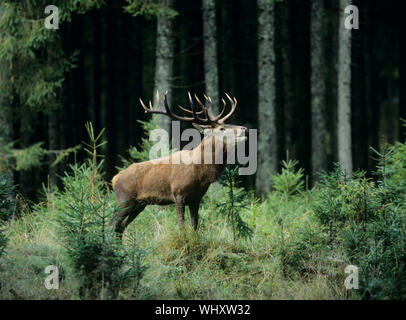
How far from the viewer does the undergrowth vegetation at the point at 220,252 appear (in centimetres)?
618

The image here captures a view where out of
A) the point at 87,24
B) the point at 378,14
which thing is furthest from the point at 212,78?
the point at 378,14

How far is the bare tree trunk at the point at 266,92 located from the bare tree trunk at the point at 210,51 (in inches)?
47.8

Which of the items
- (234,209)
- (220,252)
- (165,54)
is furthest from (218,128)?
(165,54)

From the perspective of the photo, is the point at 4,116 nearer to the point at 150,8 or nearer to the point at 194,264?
the point at 150,8

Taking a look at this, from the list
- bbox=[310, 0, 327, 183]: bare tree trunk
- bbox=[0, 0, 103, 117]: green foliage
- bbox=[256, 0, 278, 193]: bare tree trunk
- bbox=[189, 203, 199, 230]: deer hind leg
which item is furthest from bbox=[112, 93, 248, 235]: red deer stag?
bbox=[310, 0, 327, 183]: bare tree trunk

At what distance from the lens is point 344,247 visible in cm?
717

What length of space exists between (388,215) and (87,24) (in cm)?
1740

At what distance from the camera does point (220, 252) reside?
300 inches

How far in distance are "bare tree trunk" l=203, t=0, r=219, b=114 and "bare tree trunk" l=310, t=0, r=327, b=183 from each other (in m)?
3.43

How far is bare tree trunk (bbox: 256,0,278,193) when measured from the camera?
1327 cm

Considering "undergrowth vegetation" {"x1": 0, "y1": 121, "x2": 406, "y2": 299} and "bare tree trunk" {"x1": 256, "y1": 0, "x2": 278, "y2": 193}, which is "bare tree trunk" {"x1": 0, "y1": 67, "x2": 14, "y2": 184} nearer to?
"undergrowth vegetation" {"x1": 0, "y1": 121, "x2": 406, "y2": 299}

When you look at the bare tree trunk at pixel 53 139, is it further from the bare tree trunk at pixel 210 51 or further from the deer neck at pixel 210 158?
the deer neck at pixel 210 158

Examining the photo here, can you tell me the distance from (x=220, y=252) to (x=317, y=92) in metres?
8.58
